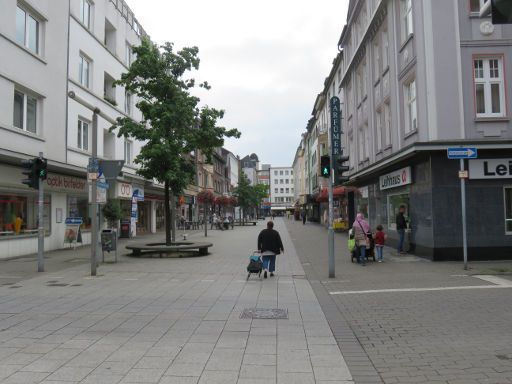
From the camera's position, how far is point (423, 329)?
6750 mm

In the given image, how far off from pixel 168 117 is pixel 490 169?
11.2 meters

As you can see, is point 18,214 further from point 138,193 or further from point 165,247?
point 138,193

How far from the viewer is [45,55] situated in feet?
63.3

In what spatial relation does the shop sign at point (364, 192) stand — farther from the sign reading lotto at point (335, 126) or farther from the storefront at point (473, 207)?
the sign reading lotto at point (335, 126)

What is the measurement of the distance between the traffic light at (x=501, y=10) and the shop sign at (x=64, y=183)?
18690 mm

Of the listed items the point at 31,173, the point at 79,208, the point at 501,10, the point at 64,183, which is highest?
the point at 501,10

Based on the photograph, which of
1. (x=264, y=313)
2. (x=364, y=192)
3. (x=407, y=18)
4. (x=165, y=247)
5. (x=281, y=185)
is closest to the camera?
(x=264, y=313)

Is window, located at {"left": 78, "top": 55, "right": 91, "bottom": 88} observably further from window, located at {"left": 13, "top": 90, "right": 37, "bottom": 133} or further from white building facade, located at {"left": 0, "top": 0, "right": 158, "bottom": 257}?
window, located at {"left": 13, "top": 90, "right": 37, "bottom": 133}

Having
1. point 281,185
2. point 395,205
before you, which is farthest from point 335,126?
point 281,185

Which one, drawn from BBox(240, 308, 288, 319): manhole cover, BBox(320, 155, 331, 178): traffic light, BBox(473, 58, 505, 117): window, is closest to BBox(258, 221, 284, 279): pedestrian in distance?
BBox(320, 155, 331, 178): traffic light

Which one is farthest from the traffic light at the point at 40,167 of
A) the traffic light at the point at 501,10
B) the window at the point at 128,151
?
the window at the point at 128,151

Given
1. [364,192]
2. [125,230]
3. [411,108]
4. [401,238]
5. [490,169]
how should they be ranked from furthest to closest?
[125,230], [364,192], [411,108], [401,238], [490,169]

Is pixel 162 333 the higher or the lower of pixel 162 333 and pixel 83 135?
the lower

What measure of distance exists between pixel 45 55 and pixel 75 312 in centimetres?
1464
